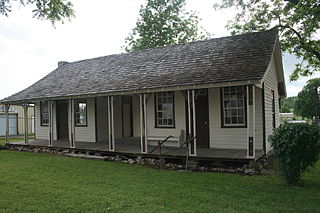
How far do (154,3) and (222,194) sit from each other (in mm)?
29011

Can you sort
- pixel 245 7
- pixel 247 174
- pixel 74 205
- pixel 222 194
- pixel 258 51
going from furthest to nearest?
pixel 245 7 → pixel 258 51 → pixel 247 174 → pixel 222 194 → pixel 74 205

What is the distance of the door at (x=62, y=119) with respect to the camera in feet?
52.1

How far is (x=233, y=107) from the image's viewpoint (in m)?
10.5

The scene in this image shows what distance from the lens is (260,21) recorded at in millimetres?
18594

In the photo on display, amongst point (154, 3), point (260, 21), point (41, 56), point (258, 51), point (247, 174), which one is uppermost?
point (154, 3)

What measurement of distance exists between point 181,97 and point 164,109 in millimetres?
1004

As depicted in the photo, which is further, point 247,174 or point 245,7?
point 245,7

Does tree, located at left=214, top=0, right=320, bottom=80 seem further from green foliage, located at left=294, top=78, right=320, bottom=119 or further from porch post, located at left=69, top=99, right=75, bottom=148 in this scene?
green foliage, located at left=294, top=78, right=320, bottom=119

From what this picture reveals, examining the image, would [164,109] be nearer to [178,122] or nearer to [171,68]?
[178,122]

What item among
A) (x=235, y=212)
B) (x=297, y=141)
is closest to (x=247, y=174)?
(x=297, y=141)

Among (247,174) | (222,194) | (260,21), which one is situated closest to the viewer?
(222,194)

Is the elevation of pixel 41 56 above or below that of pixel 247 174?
above

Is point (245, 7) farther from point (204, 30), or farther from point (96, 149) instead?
Answer: point (204, 30)

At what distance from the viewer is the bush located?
657cm
